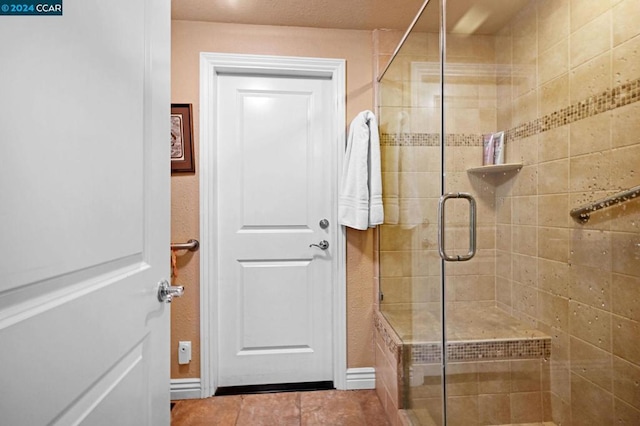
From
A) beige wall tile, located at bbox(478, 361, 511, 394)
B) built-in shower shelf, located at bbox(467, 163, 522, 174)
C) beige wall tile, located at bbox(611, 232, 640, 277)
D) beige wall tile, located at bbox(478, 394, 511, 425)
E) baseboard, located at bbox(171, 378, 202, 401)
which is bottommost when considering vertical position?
baseboard, located at bbox(171, 378, 202, 401)

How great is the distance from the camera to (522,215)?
133 cm

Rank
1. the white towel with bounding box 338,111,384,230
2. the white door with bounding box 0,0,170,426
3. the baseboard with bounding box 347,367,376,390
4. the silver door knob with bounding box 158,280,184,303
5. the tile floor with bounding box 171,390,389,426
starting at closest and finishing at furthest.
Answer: the white door with bounding box 0,0,170,426 < the silver door knob with bounding box 158,280,184,303 < the tile floor with bounding box 171,390,389,426 < the white towel with bounding box 338,111,384,230 < the baseboard with bounding box 347,367,376,390

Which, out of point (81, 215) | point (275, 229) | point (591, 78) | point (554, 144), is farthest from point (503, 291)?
point (81, 215)

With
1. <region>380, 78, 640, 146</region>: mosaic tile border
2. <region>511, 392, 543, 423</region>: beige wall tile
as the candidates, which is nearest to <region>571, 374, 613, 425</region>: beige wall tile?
<region>511, 392, 543, 423</region>: beige wall tile

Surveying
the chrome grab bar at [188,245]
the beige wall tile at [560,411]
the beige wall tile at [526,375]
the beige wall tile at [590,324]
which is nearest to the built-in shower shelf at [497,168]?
the beige wall tile at [590,324]

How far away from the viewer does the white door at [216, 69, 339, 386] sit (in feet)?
6.13

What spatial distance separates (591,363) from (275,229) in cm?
158

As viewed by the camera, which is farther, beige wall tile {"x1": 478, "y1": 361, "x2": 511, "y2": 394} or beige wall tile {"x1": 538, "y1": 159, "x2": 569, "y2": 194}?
beige wall tile {"x1": 478, "y1": 361, "x2": 511, "y2": 394}

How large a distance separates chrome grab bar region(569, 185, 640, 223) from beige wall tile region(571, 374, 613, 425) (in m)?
0.61

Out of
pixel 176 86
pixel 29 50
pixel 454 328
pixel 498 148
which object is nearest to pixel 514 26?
pixel 498 148

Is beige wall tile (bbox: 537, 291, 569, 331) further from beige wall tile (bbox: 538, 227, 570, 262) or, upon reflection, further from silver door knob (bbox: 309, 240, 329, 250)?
silver door knob (bbox: 309, 240, 329, 250)

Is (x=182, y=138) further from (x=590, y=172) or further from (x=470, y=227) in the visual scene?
(x=590, y=172)

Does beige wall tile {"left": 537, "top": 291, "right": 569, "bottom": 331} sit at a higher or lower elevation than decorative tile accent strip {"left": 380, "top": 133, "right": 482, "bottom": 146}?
lower

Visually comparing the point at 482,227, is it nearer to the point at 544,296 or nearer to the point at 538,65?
the point at 544,296
